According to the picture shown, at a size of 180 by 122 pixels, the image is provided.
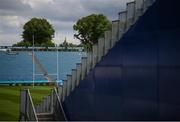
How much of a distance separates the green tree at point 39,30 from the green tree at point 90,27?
6.16 metres

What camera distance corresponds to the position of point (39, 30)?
82.5m

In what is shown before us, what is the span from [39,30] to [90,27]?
10306 mm

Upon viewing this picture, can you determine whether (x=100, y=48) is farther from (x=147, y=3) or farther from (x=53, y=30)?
(x=53, y=30)

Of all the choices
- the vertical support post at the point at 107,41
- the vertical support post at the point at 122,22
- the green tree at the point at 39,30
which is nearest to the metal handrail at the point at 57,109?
the vertical support post at the point at 107,41

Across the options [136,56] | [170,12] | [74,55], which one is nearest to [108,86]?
[136,56]

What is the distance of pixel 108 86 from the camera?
1312 cm

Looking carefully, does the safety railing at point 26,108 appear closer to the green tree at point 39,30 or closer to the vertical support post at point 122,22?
the vertical support post at point 122,22

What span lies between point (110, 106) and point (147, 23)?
3.06 meters

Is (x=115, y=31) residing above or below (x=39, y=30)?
below

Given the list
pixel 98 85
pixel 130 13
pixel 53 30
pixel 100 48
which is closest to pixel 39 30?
pixel 53 30

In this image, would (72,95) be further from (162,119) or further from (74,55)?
(74,55)

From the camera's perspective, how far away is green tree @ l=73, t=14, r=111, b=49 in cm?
7690

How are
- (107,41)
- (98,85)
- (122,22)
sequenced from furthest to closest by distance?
(98,85) < (107,41) < (122,22)

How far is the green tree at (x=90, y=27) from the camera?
7690cm
